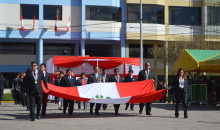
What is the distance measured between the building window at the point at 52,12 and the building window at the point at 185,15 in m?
11.3

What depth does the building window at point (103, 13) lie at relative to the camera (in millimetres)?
41688

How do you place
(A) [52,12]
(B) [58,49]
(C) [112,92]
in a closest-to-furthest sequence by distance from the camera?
(C) [112,92] < (A) [52,12] < (B) [58,49]

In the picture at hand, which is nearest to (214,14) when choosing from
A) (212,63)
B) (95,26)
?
(95,26)

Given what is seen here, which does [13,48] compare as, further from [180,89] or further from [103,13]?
[180,89]

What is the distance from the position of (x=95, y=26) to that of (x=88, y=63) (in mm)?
16693

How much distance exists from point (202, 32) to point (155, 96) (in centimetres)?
2837

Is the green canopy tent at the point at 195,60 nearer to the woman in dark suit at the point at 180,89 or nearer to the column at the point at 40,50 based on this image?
the woman in dark suit at the point at 180,89

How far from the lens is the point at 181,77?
16.0 metres

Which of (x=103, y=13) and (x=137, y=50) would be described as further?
(x=137, y=50)

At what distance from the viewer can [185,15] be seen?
4409 centimetres

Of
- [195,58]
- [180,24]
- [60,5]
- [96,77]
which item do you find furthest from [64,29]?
[96,77]

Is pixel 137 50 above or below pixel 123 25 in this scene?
below

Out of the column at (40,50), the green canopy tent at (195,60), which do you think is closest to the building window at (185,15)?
the column at (40,50)

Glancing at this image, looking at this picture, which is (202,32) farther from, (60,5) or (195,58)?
(195,58)
